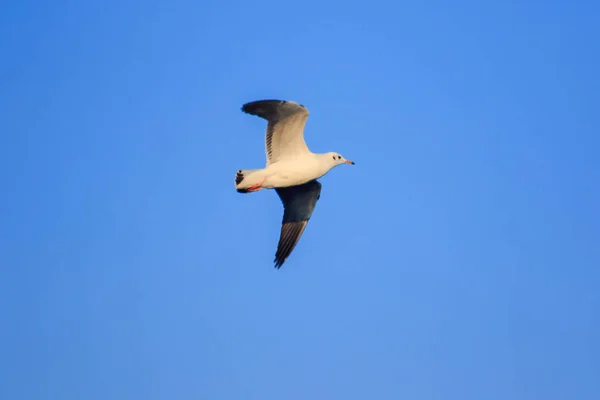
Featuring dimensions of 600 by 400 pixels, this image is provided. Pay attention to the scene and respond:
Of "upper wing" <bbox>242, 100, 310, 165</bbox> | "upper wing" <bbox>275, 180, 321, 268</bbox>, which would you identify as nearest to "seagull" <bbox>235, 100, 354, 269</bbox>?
"upper wing" <bbox>242, 100, 310, 165</bbox>

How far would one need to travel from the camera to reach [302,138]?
81.1ft

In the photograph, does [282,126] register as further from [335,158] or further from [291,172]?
[335,158]

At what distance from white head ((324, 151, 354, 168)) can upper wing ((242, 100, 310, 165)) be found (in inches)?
24.9

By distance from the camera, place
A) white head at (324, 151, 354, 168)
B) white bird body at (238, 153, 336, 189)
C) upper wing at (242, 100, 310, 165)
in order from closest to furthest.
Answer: upper wing at (242, 100, 310, 165) → white bird body at (238, 153, 336, 189) → white head at (324, 151, 354, 168)

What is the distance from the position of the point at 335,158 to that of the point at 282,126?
1766mm

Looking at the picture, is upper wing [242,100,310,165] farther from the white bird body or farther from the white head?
the white head

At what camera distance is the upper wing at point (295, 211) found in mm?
26500

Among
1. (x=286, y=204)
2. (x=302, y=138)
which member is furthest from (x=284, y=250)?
(x=302, y=138)

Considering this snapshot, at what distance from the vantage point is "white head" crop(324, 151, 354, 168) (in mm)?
25391

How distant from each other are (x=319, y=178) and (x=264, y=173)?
1726 mm

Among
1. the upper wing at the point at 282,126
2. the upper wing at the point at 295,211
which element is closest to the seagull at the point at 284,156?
the upper wing at the point at 282,126

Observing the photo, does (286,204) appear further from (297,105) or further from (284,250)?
(297,105)

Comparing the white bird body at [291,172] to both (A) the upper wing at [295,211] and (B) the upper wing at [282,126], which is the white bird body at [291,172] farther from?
(A) the upper wing at [295,211]

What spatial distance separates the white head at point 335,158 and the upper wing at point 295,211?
102 cm
